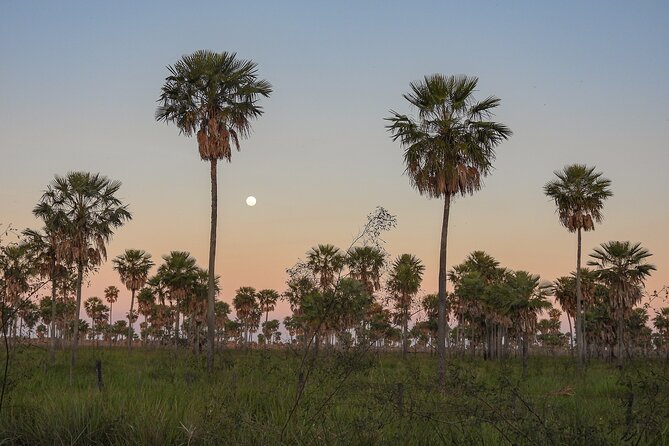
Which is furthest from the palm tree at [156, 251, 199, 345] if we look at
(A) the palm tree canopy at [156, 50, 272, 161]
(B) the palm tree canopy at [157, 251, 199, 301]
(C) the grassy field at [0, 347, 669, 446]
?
(C) the grassy field at [0, 347, 669, 446]

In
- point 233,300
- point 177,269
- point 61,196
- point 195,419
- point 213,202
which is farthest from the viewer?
point 233,300

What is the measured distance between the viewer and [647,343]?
8352mm

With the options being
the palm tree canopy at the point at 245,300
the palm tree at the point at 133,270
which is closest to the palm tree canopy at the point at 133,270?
the palm tree at the point at 133,270

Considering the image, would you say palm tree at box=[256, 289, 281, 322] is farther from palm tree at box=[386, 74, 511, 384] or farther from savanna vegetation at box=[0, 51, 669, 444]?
palm tree at box=[386, 74, 511, 384]

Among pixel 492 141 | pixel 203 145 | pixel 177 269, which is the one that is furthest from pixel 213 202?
pixel 177 269

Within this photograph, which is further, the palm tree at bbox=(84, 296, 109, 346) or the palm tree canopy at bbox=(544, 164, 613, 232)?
the palm tree at bbox=(84, 296, 109, 346)

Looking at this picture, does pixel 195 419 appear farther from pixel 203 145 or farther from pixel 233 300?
pixel 233 300

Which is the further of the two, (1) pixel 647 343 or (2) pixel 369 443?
(1) pixel 647 343

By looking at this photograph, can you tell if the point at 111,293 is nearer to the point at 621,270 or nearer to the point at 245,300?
the point at 245,300

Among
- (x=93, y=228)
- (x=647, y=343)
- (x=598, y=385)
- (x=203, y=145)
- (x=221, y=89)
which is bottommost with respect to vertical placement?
(x=598, y=385)

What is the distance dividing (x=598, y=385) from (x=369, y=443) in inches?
775

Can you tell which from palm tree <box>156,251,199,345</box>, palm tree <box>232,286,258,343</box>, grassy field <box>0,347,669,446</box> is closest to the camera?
grassy field <box>0,347,669,446</box>

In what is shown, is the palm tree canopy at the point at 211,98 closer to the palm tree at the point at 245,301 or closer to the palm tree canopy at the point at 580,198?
the palm tree canopy at the point at 580,198

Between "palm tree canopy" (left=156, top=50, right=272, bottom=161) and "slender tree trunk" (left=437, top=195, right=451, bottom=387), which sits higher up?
"palm tree canopy" (left=156, top=50, right=272, bottom=161)
